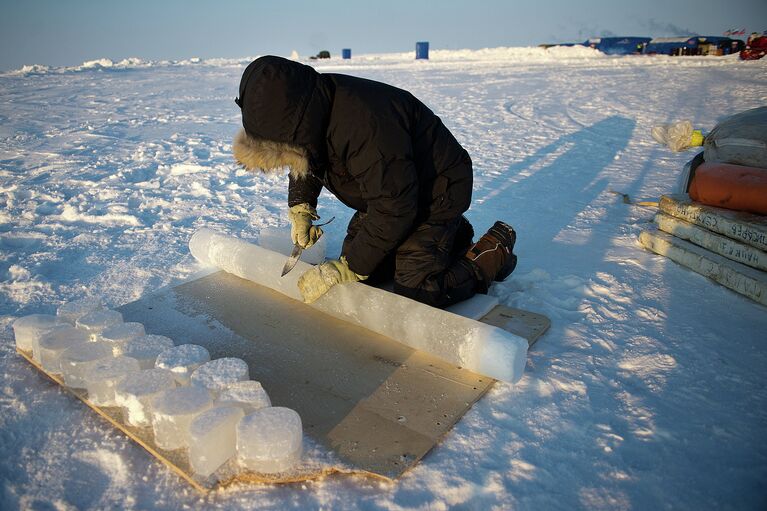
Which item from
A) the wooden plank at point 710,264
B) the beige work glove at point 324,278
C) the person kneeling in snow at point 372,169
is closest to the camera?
the person kneeling in snow at point 372,169

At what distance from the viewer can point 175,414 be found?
5.16 feet

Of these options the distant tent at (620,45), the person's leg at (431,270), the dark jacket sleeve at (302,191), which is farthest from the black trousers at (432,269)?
the distant tent at (620,45)

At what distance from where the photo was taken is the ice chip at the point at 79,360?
1.89 meters

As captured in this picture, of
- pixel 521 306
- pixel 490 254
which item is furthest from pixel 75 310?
pixel 521 306

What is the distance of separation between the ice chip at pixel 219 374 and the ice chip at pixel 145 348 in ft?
0.84

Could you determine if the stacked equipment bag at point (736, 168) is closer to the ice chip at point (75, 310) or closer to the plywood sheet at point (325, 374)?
the plywood sheet at point (325, 374)

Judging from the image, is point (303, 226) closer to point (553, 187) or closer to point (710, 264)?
point (710, 264)

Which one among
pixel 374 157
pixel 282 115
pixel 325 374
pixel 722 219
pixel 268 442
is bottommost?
pixel 325 374

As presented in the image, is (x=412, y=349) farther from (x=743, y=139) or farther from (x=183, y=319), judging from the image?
(x=743, y=139)

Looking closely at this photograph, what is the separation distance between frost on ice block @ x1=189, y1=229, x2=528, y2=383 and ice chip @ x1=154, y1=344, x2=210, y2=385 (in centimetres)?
73

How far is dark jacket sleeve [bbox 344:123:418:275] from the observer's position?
2074 mm

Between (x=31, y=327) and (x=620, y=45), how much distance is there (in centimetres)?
2563

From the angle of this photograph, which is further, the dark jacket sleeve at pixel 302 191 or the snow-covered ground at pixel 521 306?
the dark jacket sleeve at pixel 302 191

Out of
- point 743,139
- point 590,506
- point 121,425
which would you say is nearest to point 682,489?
point 590,506
